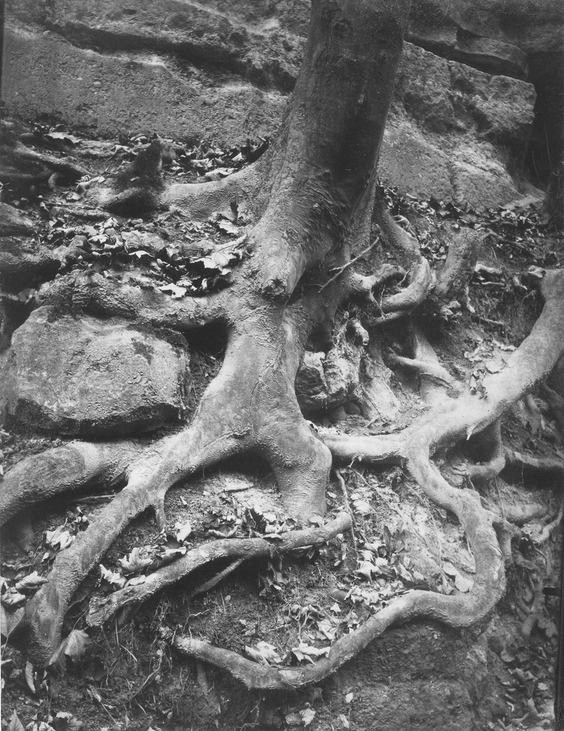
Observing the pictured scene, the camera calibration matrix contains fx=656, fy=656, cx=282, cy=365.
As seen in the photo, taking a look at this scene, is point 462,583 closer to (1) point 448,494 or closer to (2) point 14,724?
(1) point 448,494

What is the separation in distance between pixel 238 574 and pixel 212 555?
20cm

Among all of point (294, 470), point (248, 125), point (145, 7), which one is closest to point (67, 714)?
point (294, 470)

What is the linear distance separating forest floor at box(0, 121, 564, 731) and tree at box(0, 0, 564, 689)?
0.08m

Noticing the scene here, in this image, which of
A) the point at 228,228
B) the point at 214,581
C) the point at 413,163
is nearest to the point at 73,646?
the point at 214,581

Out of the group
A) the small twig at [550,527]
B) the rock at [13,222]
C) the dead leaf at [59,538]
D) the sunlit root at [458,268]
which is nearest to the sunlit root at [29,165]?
the rock at [13,222]

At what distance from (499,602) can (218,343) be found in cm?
197

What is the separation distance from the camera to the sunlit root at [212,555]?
102 inches

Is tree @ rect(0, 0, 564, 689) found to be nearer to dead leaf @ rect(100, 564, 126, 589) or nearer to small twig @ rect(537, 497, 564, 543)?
dead leaf @ rect(100, 564, 126, 589)

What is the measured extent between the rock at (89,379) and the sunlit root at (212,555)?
686 millimetres

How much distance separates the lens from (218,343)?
3.55m

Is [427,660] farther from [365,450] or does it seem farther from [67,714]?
[67,714]

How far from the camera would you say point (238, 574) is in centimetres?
294

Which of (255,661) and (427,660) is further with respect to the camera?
(427,660)

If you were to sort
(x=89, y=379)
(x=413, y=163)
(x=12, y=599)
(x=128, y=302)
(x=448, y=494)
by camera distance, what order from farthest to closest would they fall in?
(x=413, y=163)
(x=448, y=494)
(x=128, y=302)
(x=89, y=379)
(x=12, y=599)
